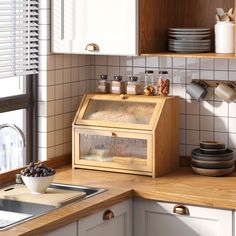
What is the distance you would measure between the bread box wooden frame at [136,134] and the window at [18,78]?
0.87 feet

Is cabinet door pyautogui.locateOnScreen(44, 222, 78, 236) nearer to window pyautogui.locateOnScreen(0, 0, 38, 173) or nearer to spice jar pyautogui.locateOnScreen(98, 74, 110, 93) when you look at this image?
window pyautogui.locateOnScreen(0, 0, 38, 173)

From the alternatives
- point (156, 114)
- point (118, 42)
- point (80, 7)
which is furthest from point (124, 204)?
point (80, 7)

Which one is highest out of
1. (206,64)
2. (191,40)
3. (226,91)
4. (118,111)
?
(191,40)

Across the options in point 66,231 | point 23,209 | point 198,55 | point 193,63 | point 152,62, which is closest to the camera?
point 66,231

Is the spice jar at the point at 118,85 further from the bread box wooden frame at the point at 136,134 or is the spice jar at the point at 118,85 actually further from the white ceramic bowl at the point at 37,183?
the white ceramic bowl at the point at 37,183

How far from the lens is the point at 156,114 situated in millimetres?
3809

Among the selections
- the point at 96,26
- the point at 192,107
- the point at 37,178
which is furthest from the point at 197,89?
the point at 37,178

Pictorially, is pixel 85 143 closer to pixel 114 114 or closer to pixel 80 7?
pixel 114 114

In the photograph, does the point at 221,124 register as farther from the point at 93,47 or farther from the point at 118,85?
the point at 93,47

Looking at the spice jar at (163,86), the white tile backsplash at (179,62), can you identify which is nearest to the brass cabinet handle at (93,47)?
the spice jar at (163,86)

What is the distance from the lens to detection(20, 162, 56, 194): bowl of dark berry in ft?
11.0

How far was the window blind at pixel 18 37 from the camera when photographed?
3670 mm

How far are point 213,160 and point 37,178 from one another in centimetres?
99

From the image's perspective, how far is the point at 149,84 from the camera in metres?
4.10
